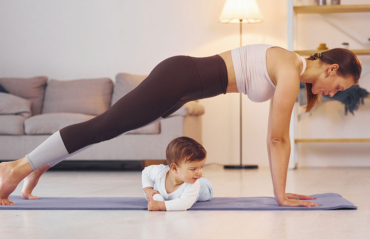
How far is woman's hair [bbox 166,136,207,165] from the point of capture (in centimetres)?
177

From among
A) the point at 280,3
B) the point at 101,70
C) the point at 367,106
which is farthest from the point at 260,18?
the point at 101,70

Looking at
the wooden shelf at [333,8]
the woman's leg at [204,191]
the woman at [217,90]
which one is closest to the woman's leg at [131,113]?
the woman at [217,90]

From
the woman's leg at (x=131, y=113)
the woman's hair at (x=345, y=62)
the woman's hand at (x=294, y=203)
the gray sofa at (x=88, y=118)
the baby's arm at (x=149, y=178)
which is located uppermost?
the woman's hair at (x=345, y=62)

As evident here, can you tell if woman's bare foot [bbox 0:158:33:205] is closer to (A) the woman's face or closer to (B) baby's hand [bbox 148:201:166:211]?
(B) baby's hand [bbox 148:201:166:211]

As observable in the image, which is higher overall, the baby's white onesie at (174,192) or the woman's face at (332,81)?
the woman's face at (332,81)

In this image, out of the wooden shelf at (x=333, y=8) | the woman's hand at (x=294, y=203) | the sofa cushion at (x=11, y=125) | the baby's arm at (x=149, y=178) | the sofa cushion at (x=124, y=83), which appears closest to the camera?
the woman's hand at (x=294, y=203)

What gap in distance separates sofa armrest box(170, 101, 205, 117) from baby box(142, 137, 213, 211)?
1587 millimetres

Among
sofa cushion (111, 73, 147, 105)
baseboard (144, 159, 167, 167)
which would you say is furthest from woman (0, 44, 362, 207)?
sofa cushion (111, 73, 147, 105)

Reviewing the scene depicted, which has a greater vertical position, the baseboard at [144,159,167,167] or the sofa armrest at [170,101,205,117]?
the sofa armrest at [170,101,205,117]

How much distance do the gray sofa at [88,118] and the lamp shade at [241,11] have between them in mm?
816

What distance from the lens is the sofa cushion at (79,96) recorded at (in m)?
4.04

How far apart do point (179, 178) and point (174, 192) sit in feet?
0.27

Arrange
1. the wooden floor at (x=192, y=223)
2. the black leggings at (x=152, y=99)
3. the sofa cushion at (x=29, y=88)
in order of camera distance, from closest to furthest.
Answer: the wooden floor at (x=192, y=223), the black leggings at (x=152, y=99), the sofa cushion at (x=29, y=88)

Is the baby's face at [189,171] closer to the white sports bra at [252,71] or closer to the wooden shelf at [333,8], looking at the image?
the white sports bra at [252,71]
